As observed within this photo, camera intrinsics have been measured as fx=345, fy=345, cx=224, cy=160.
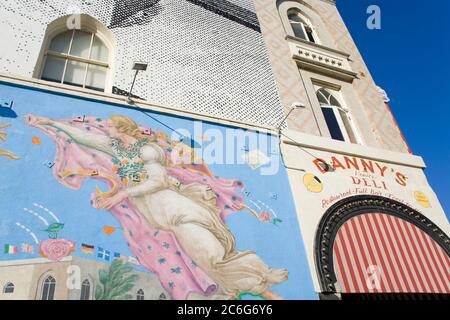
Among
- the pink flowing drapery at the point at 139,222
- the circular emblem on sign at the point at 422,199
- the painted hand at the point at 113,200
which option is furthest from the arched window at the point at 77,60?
the circular emblem on sign at the point at 422,199

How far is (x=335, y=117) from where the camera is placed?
31.2 feet

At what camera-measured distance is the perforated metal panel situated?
271 inches

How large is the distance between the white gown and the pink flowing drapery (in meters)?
0.10

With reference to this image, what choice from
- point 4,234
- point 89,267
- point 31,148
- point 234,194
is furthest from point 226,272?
point 31,148

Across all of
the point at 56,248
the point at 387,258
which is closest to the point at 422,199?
the point at 387,258

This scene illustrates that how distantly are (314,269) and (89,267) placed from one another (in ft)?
11.7

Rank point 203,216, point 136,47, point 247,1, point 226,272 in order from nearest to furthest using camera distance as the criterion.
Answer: point 226,272 → point 203,216 → point 136,47 → point 247,1

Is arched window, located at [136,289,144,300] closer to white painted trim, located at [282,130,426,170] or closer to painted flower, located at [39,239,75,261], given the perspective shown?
painted flower, located at [39,239,75,261]

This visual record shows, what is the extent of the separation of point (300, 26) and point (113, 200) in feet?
31.0

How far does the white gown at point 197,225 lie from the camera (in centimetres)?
517

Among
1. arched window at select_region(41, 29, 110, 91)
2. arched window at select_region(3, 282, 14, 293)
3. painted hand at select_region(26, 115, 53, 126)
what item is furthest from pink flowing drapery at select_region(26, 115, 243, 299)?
arched window at select_region(41, 29, 110, 91)

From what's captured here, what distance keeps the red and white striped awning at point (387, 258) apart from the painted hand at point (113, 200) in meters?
3.82
